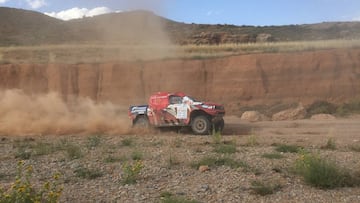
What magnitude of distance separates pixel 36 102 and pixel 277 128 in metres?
14.2

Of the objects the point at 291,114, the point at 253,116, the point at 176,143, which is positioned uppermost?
the point at 176,143

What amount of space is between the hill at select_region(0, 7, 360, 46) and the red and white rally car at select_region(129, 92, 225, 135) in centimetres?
2985

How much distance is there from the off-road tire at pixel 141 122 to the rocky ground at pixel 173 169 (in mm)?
1656

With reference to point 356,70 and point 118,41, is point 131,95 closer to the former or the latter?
point 356,70

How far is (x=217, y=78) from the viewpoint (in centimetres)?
3581

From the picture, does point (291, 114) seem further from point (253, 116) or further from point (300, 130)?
point (300, 130)

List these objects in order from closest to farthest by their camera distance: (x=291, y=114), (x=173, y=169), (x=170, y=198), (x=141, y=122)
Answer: (x=170, y=198), (x=173, y=169), (x=141, y=122), (x=291, y=114)

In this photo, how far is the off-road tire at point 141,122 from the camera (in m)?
22.5

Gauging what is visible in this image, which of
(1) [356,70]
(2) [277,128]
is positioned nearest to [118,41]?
(1) [356,70]

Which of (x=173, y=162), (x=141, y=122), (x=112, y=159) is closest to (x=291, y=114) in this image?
(x=141, y=122)

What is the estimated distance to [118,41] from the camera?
180 feet

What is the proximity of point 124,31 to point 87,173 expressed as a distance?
135 feet

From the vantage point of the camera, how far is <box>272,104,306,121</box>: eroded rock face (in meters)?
29.5

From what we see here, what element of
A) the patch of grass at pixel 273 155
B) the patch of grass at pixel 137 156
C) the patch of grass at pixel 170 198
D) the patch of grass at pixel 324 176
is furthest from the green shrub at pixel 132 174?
the patch of grass at pixel 273 155
